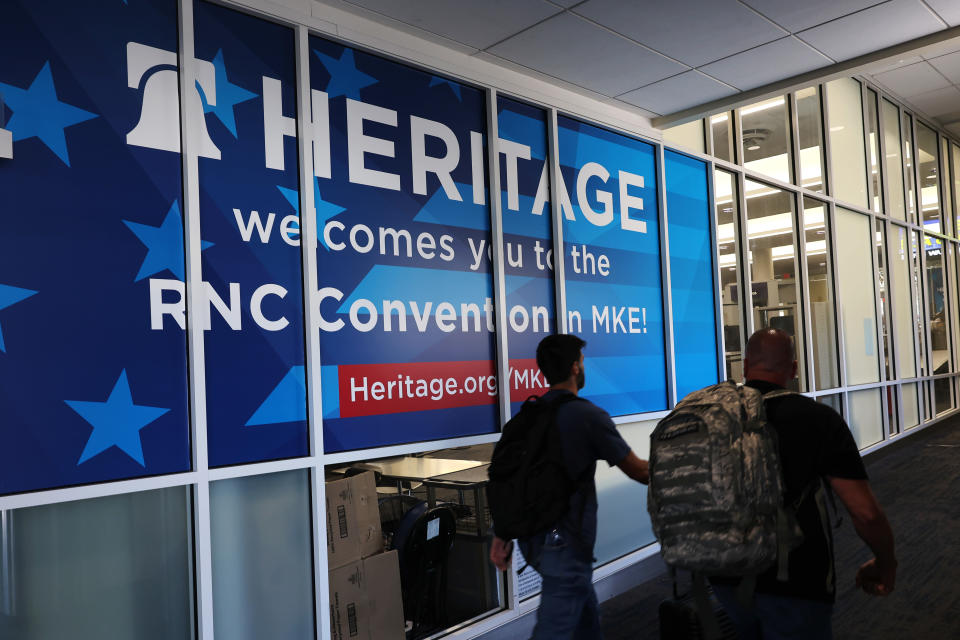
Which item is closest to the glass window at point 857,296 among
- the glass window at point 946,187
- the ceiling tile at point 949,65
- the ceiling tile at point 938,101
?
the ceiling tile at point 949,65

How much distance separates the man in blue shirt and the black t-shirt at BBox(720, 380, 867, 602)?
1.81 feet

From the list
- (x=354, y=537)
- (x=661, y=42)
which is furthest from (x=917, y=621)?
(x=661, y=42)

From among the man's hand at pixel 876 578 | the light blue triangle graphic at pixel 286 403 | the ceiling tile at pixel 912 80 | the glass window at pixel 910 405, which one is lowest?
the glass window at pixel 910 405

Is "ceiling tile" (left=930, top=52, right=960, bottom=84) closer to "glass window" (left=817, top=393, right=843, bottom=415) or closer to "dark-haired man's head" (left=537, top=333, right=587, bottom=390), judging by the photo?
"glass window" (left=817, top=393, right=843, bottom=415)

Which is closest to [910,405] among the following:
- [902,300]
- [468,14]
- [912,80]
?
[902,300]

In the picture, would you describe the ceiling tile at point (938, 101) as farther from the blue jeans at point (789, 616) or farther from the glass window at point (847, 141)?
the blue jeans at point (789, 616)

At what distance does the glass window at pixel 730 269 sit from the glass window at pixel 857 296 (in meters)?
2.33

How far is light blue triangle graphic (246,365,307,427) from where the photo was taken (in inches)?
101

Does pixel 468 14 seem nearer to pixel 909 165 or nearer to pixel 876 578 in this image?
pixel 876 578

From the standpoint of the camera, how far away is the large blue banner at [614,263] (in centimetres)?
396

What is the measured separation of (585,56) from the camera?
11.5ft

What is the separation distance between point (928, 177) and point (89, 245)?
1108 cm

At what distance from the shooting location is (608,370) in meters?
4.06

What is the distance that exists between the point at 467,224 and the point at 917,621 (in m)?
3.01
